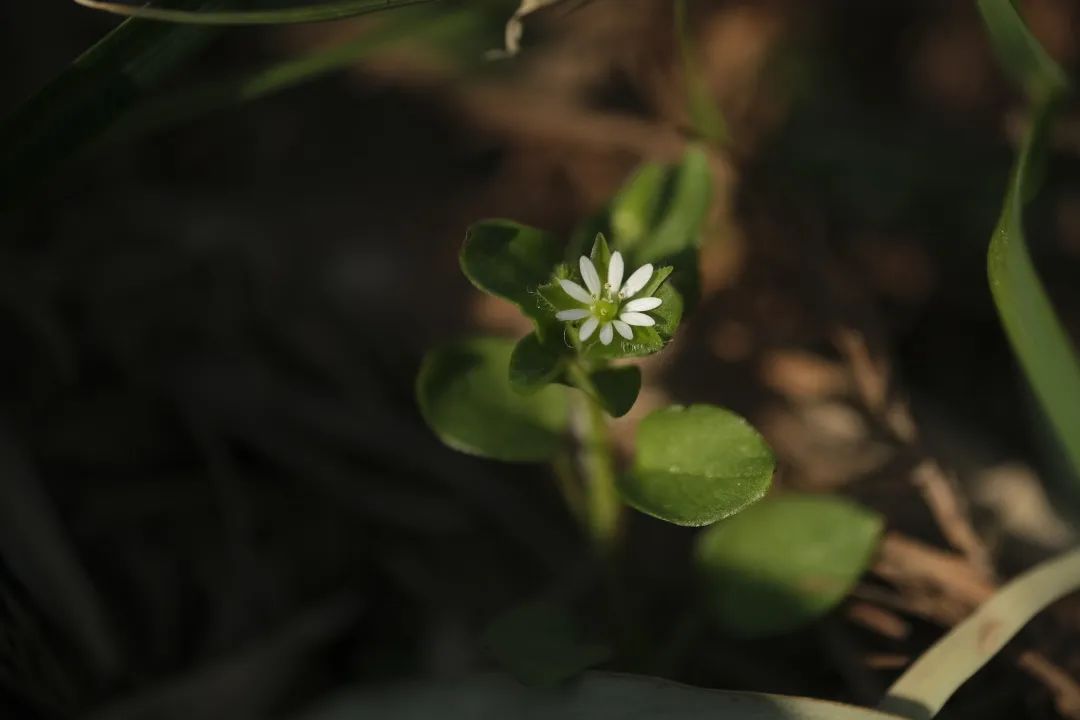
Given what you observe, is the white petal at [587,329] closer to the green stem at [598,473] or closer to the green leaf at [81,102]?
the green stem at [598,473]

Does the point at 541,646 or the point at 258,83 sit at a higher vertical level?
the point at 258,83

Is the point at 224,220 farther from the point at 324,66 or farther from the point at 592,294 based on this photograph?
the point at 592,294

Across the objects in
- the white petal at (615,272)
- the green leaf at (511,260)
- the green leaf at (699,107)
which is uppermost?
the green leaf at (699,107)

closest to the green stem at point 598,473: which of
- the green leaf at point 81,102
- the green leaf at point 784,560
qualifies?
the green leaf at point 784,560

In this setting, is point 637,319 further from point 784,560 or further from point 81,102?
point 81,102

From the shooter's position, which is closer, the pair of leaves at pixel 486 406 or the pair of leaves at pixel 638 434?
the pair of leaves at pixel 638 434

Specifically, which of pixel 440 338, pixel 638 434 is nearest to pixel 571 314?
pixel 638 434
